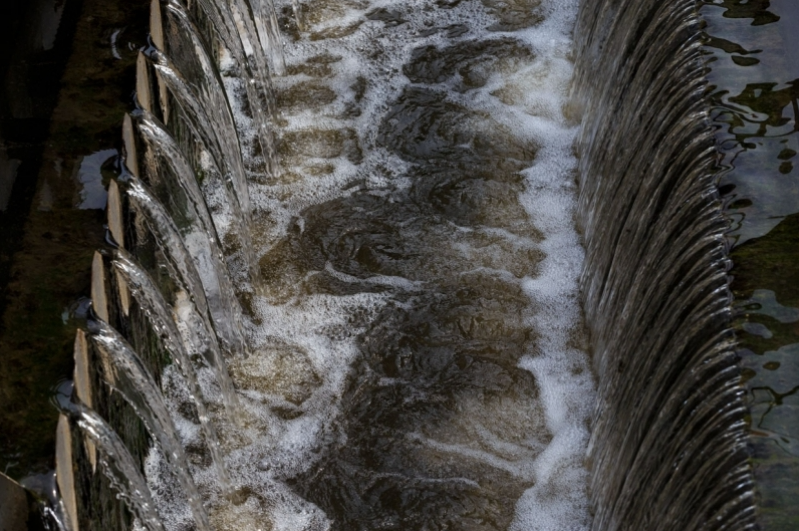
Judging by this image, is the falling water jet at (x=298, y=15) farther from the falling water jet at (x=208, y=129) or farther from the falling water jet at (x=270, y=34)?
the falling water jet at (x=208, y=129)

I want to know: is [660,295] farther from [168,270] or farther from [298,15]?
[298,15]

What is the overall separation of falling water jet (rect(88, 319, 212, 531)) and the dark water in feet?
7.49

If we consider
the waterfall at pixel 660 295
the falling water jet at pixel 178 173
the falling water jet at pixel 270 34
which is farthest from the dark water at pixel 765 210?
the falling water jet at pixel 270 34

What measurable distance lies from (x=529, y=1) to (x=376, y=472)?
192 inches

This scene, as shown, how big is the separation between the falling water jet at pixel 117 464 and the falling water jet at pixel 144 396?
0.84 feet

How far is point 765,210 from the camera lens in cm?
382

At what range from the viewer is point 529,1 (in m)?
8.16

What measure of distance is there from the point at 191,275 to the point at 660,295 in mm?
2208

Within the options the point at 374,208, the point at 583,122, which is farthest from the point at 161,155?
the point at 583,122

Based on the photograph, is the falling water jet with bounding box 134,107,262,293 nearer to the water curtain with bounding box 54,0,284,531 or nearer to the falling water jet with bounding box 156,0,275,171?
the water curtain with bounding box 54,0,284,531

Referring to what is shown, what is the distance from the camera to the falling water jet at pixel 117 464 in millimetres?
3447

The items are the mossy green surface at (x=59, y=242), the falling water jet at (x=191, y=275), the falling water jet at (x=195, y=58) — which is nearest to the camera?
the mossy green surface at (x=59, y=242)

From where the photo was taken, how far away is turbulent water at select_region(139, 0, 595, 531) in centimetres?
461

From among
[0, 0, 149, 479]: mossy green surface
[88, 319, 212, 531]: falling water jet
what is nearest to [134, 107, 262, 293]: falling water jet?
[0, 0, 149, 479]: mossy green surface
